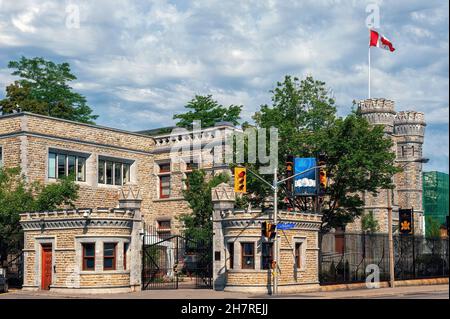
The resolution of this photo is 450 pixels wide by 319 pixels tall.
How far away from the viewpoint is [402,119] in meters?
102

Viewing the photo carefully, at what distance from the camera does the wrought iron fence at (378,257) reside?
5003 cm

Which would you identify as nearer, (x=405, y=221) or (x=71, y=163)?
(x=405, y=221)

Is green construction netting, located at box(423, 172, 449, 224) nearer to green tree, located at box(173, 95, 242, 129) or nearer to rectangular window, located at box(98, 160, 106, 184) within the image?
green tree, located at box(173, 95, 242, 129)

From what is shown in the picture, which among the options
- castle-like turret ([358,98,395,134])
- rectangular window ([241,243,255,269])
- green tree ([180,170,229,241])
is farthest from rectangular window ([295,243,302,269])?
castle-like turret ([358,98,395,134])

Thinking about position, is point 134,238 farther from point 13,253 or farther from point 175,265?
point 13,253

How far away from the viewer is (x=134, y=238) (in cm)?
4541

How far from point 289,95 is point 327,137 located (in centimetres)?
535

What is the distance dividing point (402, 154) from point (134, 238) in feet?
201

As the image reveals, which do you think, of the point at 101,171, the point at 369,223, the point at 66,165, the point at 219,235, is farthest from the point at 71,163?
the point at 369,223

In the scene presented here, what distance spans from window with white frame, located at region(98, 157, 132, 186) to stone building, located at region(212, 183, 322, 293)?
18551 millimetres

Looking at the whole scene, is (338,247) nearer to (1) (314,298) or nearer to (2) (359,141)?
(2) (359,141)

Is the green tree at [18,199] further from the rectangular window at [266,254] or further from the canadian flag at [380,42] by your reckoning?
the canadian flag at [380,42]

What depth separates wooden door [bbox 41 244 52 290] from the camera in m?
45.4
